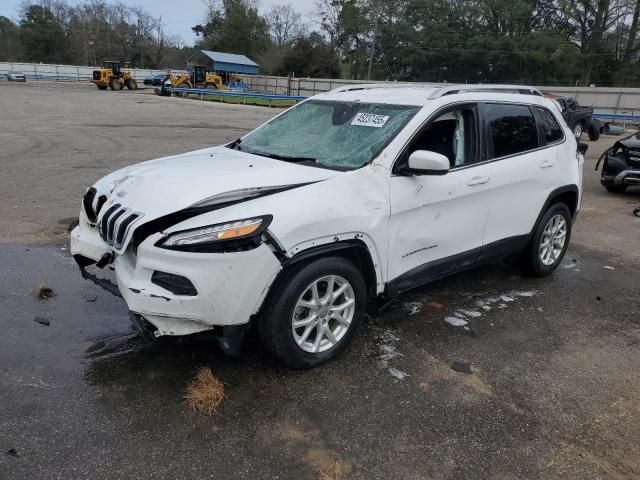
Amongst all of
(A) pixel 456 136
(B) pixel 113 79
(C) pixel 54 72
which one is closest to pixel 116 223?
(A) pixel 456 136

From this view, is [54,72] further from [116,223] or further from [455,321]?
[455,321]

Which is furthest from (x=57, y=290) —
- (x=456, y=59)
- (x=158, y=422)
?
(x=456, y=59)

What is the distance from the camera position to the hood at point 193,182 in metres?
3.09

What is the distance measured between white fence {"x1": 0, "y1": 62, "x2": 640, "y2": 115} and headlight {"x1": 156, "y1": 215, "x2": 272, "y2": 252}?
32.6m

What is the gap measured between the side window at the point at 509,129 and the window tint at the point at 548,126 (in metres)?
0.14

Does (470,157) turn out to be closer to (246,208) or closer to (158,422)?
(246,208)

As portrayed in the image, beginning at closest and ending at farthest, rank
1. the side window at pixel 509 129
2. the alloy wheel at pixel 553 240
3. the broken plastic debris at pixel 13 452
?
the broken plastic debris at pixel 13 452 < the side window at pixel 509 129 < the alloy wheel at pixel 553 240

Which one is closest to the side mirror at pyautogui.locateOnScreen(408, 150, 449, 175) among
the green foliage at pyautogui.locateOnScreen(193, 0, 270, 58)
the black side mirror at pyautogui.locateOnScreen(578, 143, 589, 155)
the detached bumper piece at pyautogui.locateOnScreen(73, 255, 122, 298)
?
the detached bumper piece at pyautogui.locateOnScreen(73, 255, 122, 298)

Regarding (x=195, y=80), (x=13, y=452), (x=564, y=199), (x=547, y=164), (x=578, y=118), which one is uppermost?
(x=195, y=80)

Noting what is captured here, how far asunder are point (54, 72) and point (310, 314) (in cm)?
7131

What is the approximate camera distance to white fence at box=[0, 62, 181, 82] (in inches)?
2410

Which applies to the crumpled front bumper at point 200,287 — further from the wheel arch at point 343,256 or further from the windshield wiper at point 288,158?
the windshield wiper at point 288,158

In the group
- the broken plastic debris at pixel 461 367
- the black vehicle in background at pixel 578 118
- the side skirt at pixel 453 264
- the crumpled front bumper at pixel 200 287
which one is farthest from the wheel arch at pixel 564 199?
the black vehicle in background at pixel 578 118

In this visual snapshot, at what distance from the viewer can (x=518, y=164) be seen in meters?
4.59
